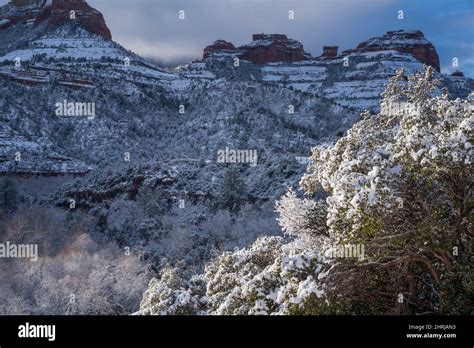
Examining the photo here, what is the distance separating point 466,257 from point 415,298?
1222 mm

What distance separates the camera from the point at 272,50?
457ft

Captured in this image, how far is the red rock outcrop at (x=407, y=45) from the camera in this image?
373ft

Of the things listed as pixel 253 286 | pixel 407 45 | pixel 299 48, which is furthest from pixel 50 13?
pixel 253 286

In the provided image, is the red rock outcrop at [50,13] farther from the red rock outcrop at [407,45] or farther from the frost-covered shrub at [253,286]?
the frost-covered shrub at [253,286]

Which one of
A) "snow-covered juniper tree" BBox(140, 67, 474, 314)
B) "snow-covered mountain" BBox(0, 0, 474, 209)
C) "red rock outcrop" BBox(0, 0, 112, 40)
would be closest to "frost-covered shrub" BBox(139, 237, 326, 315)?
"snow-covered juniper tree" BBox(140, 67, 474, 314)

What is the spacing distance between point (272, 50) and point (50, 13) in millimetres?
50979

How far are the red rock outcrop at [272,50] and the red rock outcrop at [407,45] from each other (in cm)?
1593

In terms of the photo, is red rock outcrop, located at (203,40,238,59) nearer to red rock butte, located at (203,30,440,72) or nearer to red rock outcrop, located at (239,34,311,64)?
red rock butte, located at (203,30,440,72)

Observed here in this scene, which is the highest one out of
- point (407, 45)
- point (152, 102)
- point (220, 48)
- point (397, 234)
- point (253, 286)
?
point (220, 48)

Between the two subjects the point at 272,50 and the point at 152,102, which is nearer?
the point at 152,102

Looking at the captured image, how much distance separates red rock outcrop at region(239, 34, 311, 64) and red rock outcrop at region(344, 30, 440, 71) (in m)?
15.9

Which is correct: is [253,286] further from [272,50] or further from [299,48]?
[299,48]
